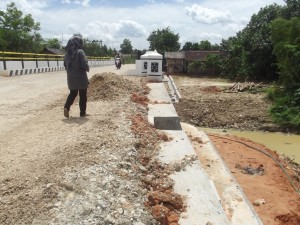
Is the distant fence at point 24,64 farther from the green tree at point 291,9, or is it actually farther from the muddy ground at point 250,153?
the green tree at point 291,9

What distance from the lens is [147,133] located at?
7453 mm

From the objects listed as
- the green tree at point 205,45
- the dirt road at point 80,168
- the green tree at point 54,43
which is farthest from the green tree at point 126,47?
the dirt road at point 80,168

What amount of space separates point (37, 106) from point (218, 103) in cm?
1110

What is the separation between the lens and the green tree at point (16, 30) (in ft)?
134

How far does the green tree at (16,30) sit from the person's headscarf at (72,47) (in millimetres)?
35163

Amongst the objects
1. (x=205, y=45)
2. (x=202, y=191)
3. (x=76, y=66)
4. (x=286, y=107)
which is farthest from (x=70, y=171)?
(x=205, y=45)

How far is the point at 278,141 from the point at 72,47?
992 cm

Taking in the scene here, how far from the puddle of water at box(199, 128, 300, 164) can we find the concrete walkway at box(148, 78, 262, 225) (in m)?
5.69

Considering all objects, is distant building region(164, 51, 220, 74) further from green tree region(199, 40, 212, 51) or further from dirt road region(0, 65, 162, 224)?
→ dirt road region(0, 65, 162, 224)

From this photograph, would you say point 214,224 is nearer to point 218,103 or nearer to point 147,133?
point 147,133

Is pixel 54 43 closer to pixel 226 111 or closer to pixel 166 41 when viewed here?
pixel 166 41

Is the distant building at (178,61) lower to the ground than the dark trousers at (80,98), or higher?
lower

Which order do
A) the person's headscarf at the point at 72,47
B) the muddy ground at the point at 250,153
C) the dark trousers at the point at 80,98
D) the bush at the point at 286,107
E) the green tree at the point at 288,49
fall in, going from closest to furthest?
the muddy ground at the point at 250,153
the person's headscarf at the point at 72,47
the dark trousers at the point at 80,98
the bush at the point at 286,107
the green tree at the point at 288,49

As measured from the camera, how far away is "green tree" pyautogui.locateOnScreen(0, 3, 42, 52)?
40.8 metres
